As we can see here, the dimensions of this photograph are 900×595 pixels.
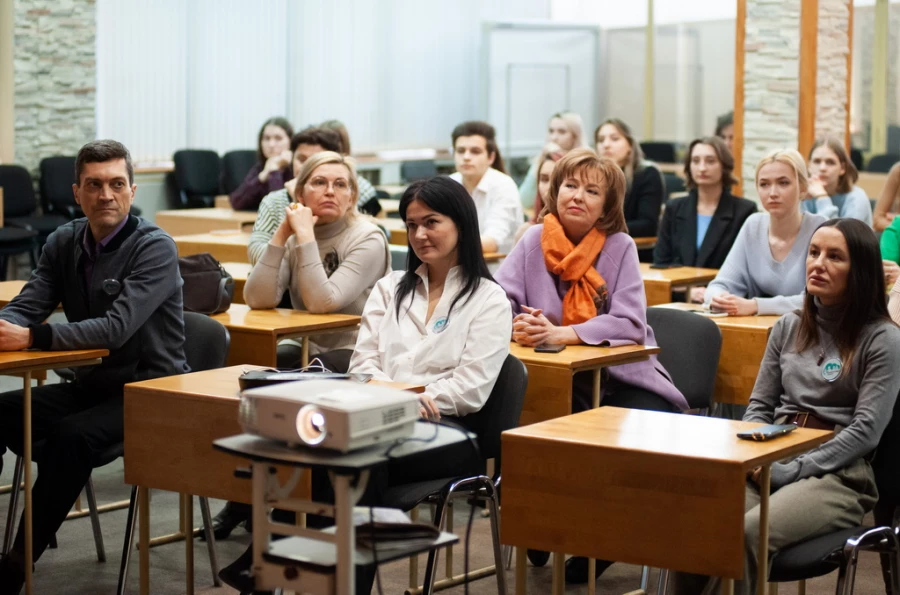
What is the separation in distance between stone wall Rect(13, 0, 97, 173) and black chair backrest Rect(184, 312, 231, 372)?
6.01 m

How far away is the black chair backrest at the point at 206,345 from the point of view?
3691 mm

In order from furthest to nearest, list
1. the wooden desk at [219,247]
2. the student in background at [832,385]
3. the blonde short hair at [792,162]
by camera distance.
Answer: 1. the wooden desk at [219,247]
2. the blonde short hair at [792,162]
3. the student in background at [832,385]

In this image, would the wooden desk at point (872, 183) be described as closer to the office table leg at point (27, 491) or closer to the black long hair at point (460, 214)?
the black long hair at point (460, 214)

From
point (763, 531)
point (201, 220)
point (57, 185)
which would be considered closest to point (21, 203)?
point (57, 185)

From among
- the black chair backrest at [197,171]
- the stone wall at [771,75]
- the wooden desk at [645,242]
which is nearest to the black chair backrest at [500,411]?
the wooden desk at [645,242]

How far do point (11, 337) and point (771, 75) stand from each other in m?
5.90

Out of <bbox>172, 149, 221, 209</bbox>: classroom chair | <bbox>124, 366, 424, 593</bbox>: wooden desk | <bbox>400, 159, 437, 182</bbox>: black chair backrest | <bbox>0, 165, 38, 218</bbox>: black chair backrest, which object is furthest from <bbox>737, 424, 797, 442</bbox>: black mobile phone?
<bbox>400, 159, 437, 182</bbox>: black chair backrest

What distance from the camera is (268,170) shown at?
25.6 ft

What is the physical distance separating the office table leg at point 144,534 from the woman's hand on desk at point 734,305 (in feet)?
7.29

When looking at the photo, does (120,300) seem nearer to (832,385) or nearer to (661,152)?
(832,385)

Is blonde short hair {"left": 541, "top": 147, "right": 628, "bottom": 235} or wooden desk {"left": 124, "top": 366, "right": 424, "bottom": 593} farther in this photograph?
blonde short hair {"left": 541, "top": 147, "right": 628, "bottom": 235}

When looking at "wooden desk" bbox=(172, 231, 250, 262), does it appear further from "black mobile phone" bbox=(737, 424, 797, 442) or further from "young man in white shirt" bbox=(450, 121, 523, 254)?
"black mobile phone" bbox=(737, 424, 797, 442)

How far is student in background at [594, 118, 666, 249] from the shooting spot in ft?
22.0

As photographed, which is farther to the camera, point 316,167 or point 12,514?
point 316,167
